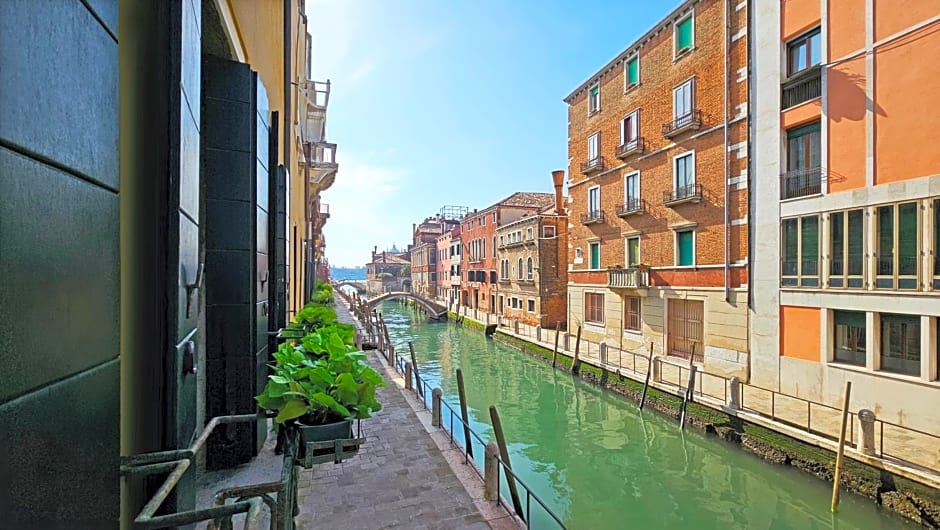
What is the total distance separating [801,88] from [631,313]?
837 centimetres

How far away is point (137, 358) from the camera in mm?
1517

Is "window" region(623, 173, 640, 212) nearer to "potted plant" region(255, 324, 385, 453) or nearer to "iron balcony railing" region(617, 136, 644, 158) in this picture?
"iron balcony railing" region(617, 136, 644, 158)

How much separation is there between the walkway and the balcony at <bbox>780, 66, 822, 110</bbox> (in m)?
11.0

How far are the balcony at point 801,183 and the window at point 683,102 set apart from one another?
11.4 feet

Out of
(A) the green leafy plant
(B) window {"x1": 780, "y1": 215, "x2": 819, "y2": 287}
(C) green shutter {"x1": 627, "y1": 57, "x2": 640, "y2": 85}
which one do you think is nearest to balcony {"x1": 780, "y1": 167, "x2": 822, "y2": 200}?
(B) window {"x1": 780, "y1": 215, "x2": 819, "y2": 287}

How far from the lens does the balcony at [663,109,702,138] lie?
1273 centimetres

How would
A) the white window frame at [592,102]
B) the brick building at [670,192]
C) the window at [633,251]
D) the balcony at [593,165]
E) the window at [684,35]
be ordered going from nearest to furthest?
the brick building at [670,192] → the window at [684,35] → the window at [633,251] → the balcony at [593,165] → the white window frame at [592,102]

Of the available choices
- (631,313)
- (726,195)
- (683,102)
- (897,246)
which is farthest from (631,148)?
(897,246)

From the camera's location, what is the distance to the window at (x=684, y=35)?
13210 millimetres

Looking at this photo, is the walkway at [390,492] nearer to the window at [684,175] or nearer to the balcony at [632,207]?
the window at [684,175]

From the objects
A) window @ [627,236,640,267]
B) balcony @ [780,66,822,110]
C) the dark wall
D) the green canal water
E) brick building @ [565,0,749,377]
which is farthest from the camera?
window @ [627,236,640,267]

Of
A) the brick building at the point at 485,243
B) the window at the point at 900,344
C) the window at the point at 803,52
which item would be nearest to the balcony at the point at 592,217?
the window at the point at 803,52

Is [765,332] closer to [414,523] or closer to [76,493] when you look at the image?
[414,523]

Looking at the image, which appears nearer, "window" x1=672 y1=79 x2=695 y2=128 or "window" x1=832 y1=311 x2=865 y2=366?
"window" x1=832 y1=311 x2=865 y2=366
